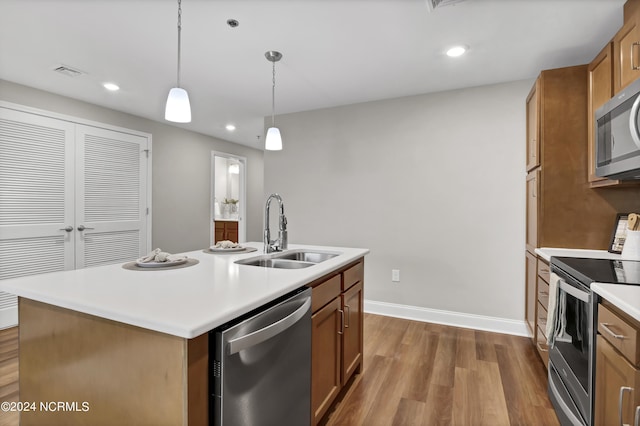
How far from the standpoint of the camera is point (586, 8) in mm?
1947

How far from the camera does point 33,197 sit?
328 cm

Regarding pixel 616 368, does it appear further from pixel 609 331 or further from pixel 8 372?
pixel 8 372

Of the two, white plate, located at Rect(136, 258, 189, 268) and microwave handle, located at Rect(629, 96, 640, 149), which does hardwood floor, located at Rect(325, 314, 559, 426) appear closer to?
white plate, located at Rect(136, 258, 189, 268)

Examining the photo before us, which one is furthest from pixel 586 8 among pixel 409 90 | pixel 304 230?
pixel 304 230

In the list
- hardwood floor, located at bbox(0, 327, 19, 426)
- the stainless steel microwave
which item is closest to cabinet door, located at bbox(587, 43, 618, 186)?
the stainless steel microwave

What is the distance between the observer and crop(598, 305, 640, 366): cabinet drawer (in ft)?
3.43

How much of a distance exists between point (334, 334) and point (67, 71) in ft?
10.7

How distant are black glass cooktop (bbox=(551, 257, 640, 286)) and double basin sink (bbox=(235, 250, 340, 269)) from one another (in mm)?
1282

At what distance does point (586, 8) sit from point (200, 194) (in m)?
4.98

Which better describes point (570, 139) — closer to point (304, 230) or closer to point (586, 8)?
point (586, 8)


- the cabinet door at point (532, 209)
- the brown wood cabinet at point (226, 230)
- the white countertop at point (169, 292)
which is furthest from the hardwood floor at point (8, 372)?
the cabinet door at point (532, 209)

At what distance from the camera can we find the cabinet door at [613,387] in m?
1.05

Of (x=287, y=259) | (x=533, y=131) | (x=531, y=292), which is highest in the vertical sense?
(x=533, y=131)

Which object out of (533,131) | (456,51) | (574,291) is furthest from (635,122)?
(456,51)
